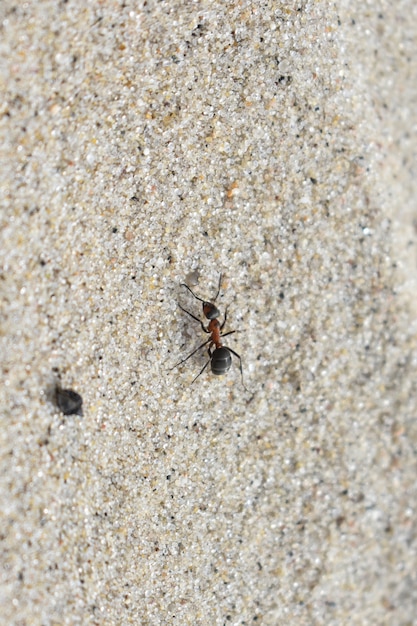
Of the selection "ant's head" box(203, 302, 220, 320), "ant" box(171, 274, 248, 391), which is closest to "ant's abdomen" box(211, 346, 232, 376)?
"ant" box(171, 274, 248, 391)

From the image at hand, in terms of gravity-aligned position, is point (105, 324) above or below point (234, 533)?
above

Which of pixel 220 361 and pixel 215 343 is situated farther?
pixel 215 343

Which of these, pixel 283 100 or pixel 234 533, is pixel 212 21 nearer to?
pixel 283 100

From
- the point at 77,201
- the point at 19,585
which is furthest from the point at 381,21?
the point at 19,585

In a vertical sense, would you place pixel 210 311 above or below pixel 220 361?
above

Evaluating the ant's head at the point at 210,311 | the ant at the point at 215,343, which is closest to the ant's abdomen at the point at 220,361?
the ant at the point at 215,343

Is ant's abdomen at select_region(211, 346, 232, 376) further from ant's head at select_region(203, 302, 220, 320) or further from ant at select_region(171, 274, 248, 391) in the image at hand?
ant's head at select_region(203, 302, 220, 320)

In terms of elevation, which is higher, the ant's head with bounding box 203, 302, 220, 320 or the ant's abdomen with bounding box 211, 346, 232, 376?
the ant's head with bounding box 203, 302, 220, 320

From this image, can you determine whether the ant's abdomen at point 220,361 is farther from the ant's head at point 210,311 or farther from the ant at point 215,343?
the ant's head at point 210,311

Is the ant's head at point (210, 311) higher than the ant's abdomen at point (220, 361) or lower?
higher

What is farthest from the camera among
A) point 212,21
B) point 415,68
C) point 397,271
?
point 415,68

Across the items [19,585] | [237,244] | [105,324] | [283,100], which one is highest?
[283,100]
